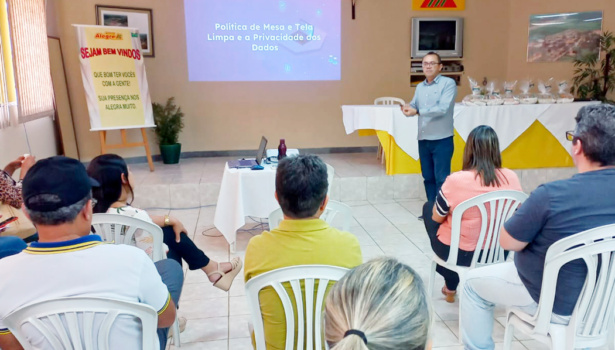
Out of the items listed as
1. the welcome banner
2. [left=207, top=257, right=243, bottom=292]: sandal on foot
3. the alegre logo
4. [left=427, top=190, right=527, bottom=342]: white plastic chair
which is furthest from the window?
[left=427, top=190, right=527, bottom=342]: white plastic chair

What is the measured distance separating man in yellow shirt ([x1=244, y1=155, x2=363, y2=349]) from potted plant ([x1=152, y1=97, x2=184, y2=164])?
180 inches

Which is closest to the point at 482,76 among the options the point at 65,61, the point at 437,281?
the point at 437,281

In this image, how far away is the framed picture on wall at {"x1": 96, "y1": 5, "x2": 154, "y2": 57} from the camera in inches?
221

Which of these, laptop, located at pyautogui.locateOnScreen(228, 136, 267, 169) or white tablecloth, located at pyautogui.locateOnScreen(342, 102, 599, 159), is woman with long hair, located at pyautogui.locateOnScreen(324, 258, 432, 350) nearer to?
laptop, located at pyautogui.locateOnScreen(228, 136, 267, 169)

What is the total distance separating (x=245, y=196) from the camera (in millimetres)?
3408

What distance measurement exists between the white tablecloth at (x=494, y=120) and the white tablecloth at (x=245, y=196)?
5.84 feet

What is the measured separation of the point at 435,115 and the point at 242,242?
193 cm

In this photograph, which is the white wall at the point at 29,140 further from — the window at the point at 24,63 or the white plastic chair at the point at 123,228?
the white plastic chair at the point at 123,228

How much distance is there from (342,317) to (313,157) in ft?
3.10

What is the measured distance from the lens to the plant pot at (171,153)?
19.1 feet

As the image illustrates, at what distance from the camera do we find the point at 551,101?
5.00m

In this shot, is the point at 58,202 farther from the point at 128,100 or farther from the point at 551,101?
the point at 551,101

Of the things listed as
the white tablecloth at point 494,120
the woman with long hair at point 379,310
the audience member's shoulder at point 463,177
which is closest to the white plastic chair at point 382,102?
the white tablecloth at point 494,120

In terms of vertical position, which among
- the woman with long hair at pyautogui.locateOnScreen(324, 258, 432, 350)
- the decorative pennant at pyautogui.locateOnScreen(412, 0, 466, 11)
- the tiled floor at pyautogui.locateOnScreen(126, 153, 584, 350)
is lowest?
the tiled floor at pyautogui.locateOnScreen(126, 153, 584, 350)
